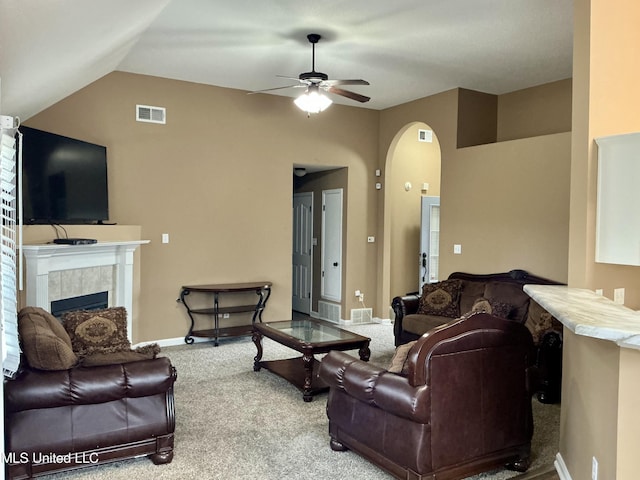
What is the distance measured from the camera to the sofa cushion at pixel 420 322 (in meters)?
5.27

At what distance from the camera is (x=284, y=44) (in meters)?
4.76

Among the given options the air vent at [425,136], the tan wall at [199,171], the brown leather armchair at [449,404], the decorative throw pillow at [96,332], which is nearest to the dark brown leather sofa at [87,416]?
the decorative throw pillow at [96,332]

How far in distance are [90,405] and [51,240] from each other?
2125mm

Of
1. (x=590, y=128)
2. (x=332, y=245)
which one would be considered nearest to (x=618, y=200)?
(x=590, y=128)

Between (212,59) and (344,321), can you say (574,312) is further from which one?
(344,321)

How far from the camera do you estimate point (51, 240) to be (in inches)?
174

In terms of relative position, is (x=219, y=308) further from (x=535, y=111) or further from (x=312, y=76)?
(x=535, y=111)

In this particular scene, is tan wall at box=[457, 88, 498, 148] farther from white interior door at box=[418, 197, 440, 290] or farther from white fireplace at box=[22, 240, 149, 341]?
white fireplace at box=[22, 240, 149, 341]

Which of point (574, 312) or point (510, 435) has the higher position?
point (574, 312)

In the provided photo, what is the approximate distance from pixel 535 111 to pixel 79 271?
18.0 ft

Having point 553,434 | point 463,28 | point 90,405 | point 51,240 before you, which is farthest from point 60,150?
point 553,434

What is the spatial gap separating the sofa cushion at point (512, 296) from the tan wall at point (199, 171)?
8.99 ft

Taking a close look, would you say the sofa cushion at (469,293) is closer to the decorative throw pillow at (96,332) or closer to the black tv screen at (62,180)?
the decorative throw pillow at (96,332)

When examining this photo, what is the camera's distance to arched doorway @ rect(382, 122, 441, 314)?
746 centimetres
